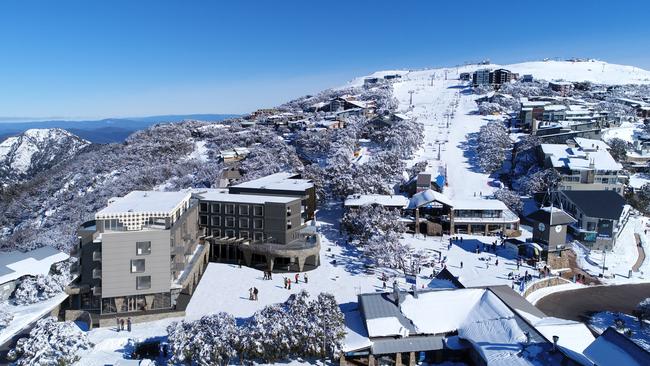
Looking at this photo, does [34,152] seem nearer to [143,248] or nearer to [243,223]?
[243,223]

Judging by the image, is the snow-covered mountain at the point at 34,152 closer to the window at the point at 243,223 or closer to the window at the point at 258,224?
the window at the point at 243,223

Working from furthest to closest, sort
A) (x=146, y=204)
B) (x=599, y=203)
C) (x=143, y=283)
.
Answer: (x=599, y=203) → (x=146, y=204) → (x=143, y=283)

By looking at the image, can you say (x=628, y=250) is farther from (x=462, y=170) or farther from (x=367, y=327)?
(x=367, y=327)

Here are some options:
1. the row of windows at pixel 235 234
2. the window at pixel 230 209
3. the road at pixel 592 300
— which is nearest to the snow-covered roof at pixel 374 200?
the row of windows at pixel 235 234

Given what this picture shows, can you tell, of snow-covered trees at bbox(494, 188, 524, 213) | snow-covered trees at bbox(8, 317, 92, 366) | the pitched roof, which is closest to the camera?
snow-covered trees at bbox(8, 317, 92, 366)

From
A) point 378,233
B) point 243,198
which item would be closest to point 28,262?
point 243,198

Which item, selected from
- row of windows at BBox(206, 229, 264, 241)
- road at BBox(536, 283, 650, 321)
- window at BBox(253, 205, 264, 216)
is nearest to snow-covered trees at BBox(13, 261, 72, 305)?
row of windows at BBox(206, 229, 264, 241)

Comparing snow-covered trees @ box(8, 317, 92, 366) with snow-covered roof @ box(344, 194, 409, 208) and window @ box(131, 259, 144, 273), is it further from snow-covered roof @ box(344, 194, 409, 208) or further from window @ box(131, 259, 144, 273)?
snow-covered roof @ box(344, 194, 409, 208)
